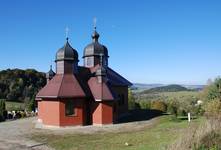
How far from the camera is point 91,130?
26438mm

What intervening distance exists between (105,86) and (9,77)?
52371 mm

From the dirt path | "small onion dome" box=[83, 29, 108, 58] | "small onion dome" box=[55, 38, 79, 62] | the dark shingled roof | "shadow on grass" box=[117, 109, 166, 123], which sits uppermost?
"small onion dome" box=[83, 29, 108, 58]

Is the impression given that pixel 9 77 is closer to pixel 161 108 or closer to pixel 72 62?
pixel 161 108

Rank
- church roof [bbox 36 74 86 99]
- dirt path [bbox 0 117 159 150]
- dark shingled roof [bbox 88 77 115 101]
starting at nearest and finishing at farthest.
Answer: dirt path [bbox 0 117 159 150]
church roof [bbox 36 74 86 99]
dark shingled roof [bbox 88 77 115 101]

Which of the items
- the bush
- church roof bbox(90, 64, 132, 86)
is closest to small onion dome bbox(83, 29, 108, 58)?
church roof bbox(90, 64, 132, 86)

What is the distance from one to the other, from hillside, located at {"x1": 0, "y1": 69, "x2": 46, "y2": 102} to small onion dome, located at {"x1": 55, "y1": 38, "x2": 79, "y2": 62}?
135 feet

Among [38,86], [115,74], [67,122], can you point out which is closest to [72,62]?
[67,122]

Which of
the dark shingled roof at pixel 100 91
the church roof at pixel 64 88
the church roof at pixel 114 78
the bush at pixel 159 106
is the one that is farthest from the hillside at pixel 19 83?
the dark shingled roof at pixel 100 91

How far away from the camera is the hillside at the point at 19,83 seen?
7269 cm

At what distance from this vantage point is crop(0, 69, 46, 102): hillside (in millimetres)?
72688

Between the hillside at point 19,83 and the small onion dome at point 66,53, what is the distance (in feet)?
135

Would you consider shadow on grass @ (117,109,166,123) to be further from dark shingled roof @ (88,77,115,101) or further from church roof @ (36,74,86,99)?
church roof @ (36,74,86,99)

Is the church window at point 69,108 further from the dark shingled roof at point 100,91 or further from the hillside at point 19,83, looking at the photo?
the hillside at point 19,83

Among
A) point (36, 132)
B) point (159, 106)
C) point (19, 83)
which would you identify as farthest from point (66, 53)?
point (19, 83)
